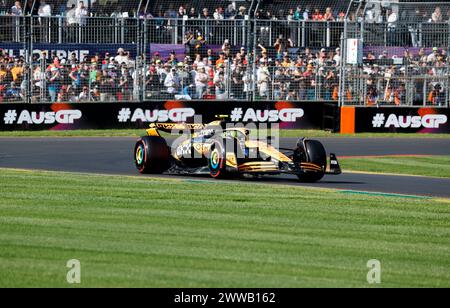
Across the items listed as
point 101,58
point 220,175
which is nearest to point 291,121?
point 101,58

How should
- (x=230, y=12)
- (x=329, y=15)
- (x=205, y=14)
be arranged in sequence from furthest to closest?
(x=329, y=15) < (x=230, y=12) < (x=205, y=14)

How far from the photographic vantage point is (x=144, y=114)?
1115 inches

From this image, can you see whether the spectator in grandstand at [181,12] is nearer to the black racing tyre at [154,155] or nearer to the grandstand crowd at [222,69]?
the grandstand crowd at [222,69]

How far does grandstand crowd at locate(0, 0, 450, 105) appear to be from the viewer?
1056 inches

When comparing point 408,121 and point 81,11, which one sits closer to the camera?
point 81,11

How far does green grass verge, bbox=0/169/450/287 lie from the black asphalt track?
1724 millimetres

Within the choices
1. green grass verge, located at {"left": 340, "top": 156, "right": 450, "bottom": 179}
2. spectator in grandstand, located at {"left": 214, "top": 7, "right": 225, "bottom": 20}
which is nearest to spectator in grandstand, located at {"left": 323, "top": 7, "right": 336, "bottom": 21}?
spectator in grandstand, located at {"left": 214, "top": 7, "right": 225, "bottom": 20}

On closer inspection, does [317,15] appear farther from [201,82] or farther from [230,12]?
[201,82]

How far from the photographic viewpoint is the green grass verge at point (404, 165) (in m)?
19.4

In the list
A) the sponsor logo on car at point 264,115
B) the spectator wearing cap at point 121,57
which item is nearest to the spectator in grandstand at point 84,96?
the spectator wearing cap at point 121,57

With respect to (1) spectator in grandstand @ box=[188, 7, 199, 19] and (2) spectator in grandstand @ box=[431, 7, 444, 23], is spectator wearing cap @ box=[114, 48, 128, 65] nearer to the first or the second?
(1) spectator in grandstand @ box=[188, 7, 199, 19]

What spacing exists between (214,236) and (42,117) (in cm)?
1753

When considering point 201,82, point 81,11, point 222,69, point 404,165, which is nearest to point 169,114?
point 201,82

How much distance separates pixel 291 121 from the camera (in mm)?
29484
